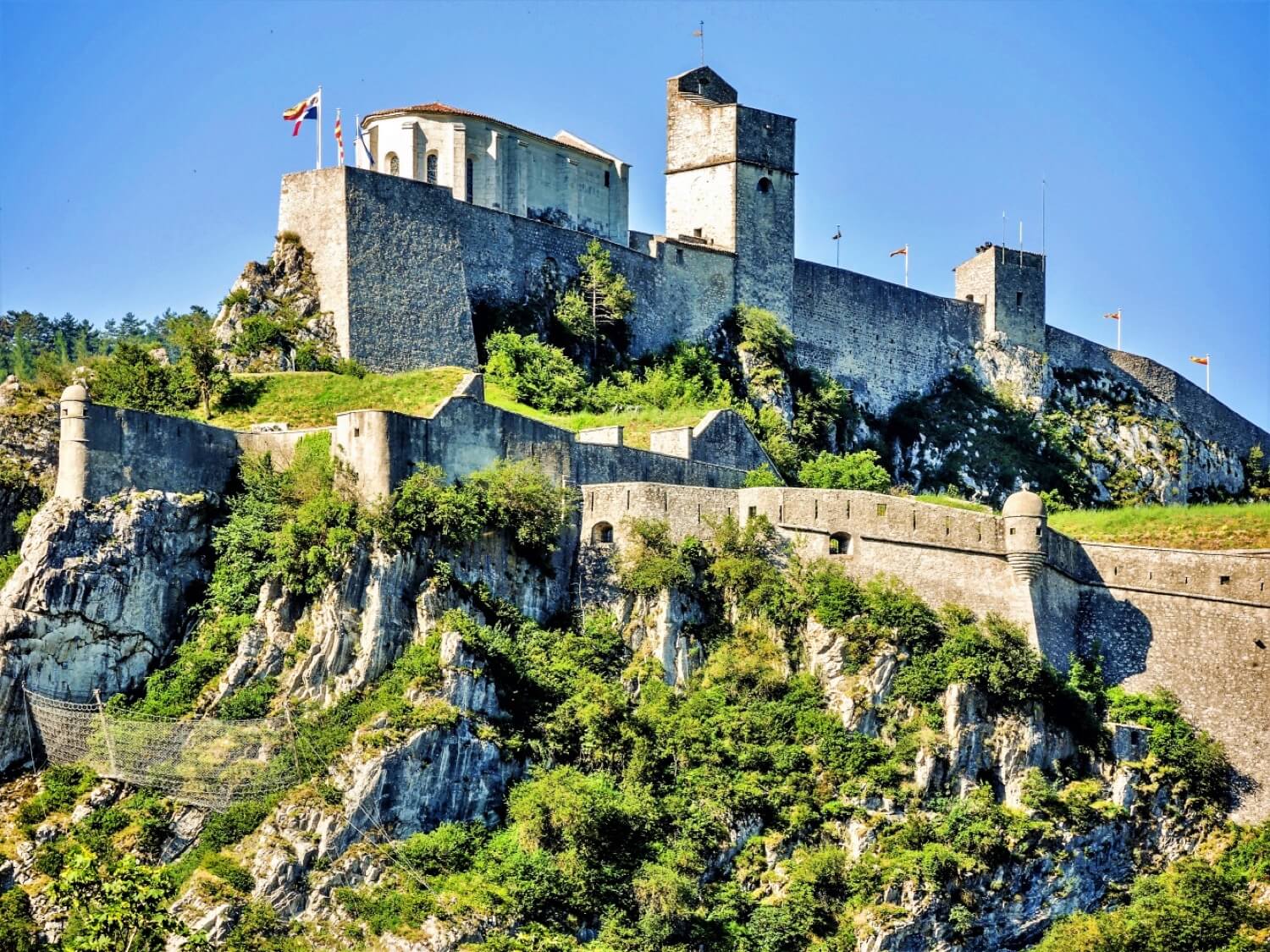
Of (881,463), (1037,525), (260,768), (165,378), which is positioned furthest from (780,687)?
(881,463)

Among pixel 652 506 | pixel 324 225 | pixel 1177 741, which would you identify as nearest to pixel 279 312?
pixel 324 225

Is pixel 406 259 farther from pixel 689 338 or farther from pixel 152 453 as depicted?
pixel 152 453

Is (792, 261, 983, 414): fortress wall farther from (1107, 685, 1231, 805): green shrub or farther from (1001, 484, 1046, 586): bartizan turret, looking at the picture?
(1107, 685, 1231, 805): green shrub

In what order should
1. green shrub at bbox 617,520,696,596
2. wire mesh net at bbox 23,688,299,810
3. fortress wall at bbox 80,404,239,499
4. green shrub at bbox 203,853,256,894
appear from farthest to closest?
green shrub at bbox 617,520,696,596 < fortress wall at bbox 80,404,239,499 < wire mesh net at bbox 23,688,299,810 < green shrub at bbox 203,853,256,894

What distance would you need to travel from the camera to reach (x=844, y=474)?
6500cm

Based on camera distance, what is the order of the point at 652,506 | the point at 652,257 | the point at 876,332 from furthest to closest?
the point at 876,332
the point at 652,257
the point at 652,506

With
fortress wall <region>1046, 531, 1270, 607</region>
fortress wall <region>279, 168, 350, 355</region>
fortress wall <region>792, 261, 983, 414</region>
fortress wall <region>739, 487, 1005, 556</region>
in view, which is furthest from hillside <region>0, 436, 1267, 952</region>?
fortress wall <region>792, 261, 983, 414</region>

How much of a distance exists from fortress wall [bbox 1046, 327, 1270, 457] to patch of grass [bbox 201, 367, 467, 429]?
27728 mm

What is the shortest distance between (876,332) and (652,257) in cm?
952

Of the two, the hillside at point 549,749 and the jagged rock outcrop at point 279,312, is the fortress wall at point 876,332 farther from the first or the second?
the hillside at point 549,749

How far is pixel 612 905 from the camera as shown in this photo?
156 ft

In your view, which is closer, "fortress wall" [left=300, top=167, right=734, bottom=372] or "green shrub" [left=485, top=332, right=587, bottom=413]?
"fortress wall" [left=300, top=167, right=734, bottom=372]

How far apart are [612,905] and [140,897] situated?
28.8ft

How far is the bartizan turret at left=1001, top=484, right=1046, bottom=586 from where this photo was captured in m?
54.2
